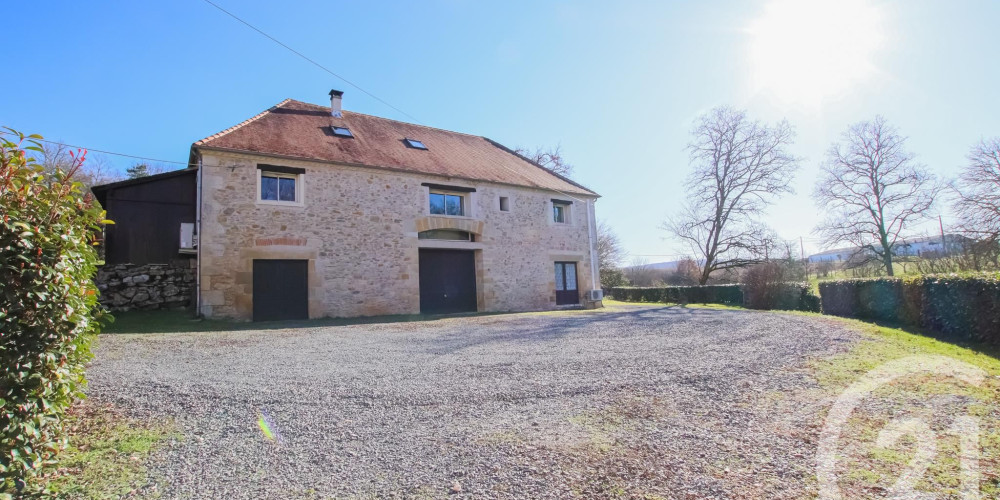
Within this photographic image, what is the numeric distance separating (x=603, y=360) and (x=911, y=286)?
8997mm

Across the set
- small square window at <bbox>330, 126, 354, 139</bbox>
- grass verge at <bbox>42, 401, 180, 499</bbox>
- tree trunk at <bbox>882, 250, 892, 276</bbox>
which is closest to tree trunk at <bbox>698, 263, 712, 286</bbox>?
tree trunk at <bbox>882, 250, 892, 276</bbox>

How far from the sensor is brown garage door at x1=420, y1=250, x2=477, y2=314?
15203 mm

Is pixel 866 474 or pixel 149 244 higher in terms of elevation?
pixel 149 244

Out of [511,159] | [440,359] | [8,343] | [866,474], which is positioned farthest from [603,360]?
[511,159]

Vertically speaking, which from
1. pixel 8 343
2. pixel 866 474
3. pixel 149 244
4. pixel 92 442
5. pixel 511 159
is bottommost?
pixel 866 474

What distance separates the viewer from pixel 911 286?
10.2 metres

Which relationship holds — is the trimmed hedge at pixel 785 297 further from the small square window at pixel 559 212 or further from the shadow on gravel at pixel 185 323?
the shadow on gravel at pixel 185 323

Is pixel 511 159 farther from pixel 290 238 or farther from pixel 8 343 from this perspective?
pixel 8 343

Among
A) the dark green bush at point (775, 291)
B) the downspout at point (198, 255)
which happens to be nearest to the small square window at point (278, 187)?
the downspout at point (198, 255)

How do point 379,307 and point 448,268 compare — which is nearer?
point 379,307

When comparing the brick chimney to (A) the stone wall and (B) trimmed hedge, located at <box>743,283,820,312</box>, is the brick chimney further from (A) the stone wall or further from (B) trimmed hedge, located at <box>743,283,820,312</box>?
(B) trimmed hedge, located at <box>743,283,820,312</box>

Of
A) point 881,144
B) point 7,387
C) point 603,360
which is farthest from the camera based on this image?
point 881,144

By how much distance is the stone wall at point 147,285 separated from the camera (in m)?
11.5

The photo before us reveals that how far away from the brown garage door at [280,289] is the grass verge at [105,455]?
9122 mm
